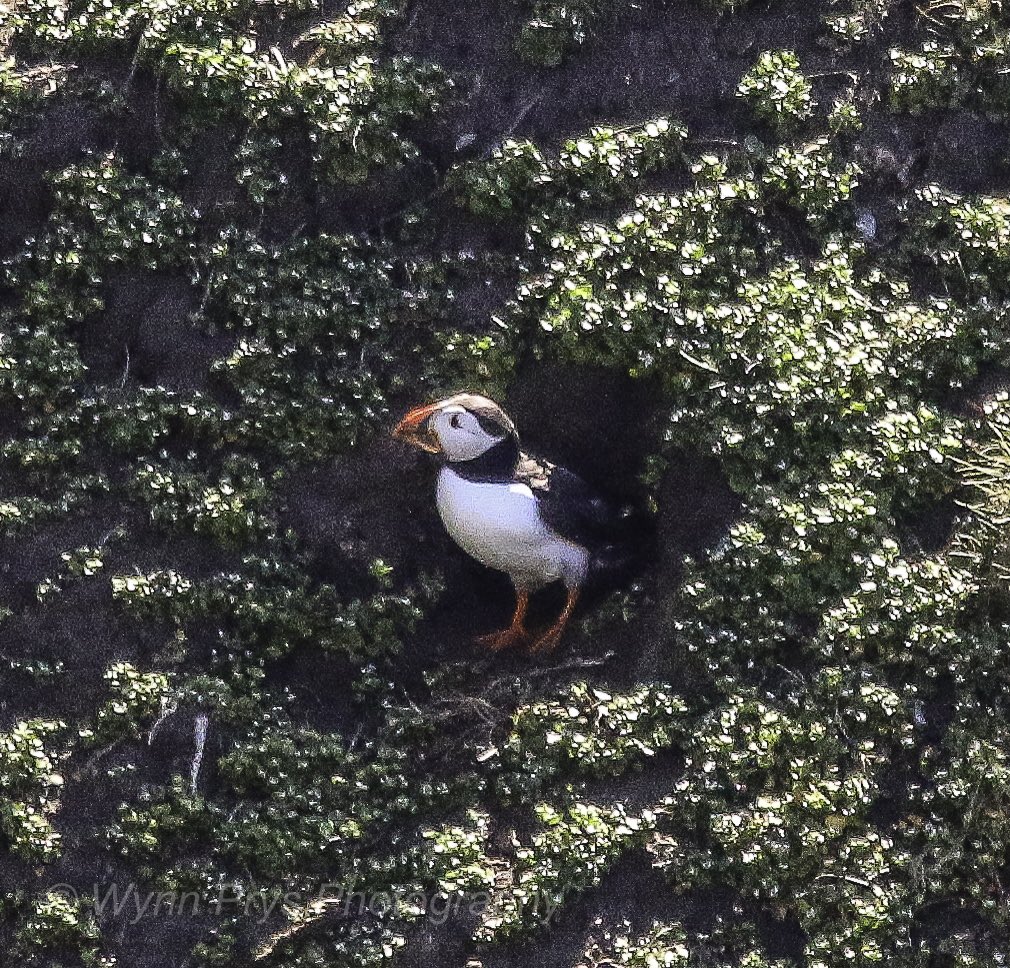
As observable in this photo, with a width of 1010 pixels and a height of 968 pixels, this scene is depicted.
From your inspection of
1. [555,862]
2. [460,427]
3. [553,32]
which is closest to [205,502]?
[460,427]

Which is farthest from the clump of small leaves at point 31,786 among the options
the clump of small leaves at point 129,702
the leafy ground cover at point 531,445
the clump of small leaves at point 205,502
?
the clump of small leaves at point 205,502

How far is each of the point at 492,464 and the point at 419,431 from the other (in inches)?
12.6

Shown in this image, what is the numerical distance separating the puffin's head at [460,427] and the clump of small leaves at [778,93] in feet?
5.95

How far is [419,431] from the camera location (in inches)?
236

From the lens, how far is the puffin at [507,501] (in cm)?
592

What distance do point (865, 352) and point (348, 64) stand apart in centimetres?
251

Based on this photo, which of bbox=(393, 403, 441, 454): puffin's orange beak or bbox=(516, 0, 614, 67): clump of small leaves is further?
bbox=(516, 0, 614, 67): clump of small leaves

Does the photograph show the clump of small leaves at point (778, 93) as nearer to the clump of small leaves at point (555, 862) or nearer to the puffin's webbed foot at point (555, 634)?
the puffin's webbed foot at point (555, 634)

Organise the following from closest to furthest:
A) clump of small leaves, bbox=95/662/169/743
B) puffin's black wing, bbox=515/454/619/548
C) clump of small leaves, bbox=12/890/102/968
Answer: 1. clump of small leaves, bbox=12/890/102/968
2. clump of small leaves, bbox=95/662/169/743
3. puffin's black wing, bbox=515/454/619/548

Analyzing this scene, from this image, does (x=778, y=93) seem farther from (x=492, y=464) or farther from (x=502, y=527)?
(x=502, y=527)

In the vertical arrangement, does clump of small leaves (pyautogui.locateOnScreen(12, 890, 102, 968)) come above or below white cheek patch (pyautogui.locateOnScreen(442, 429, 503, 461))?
below

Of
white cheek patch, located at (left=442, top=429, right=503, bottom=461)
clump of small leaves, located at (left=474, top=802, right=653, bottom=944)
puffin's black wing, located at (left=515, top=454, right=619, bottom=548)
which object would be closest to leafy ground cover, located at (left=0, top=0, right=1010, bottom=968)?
clump of small leaves, located at (left=474, top=802, right=653, bottom=944)

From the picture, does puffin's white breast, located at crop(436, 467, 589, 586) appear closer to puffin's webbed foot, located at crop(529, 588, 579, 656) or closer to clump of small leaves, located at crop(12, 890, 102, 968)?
puffin's webbed foot, located at crop(529, 588, 579, 656)

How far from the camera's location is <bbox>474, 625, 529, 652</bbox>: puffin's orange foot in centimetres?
623
